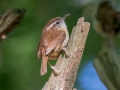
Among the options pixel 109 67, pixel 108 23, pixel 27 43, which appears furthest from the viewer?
pixel 27 43

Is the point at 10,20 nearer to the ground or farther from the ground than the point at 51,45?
farther from the ground

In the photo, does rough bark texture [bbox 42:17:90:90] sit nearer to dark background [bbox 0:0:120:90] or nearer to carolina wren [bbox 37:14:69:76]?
carolina wren [bbox 37:14:69:76]

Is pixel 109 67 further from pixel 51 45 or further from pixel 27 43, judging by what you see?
pixel 27 43

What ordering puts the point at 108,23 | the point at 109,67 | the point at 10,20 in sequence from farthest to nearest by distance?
the point at 10,20 < the point at 108,23 < the point at 109,67

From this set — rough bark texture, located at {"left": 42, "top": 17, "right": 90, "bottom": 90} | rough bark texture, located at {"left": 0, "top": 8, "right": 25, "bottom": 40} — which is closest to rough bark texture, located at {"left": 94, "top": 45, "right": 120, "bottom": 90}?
rough bark texture, located at {"left": 42, "top": 17, "right": 90, "bottom": 90}

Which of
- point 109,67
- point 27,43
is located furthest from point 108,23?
point 27,43

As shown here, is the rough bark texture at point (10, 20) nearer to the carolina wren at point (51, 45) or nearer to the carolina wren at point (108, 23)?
the carolina wren at point (51, 45)

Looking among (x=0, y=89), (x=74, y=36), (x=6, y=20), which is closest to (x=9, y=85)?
(x=0, y=89)
